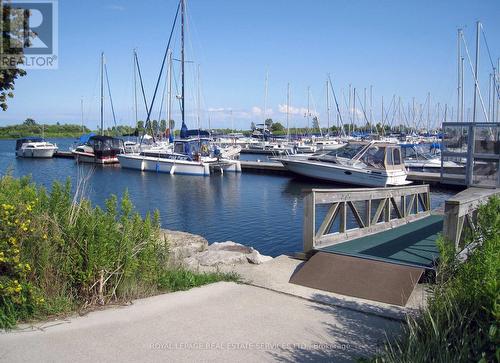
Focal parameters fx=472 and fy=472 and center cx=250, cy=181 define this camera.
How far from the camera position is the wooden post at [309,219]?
24.8 feet

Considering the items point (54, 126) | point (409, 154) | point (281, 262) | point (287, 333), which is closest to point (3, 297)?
point (287, 333)

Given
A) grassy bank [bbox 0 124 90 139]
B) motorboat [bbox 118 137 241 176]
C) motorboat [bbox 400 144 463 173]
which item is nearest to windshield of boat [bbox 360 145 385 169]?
motorboat [bbox 400 144 463 173]

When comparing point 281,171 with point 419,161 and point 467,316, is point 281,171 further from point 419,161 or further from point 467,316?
point 467,316

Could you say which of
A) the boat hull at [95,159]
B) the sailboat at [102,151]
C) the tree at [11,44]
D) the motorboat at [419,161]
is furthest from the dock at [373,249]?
the sailboat at [102,151]

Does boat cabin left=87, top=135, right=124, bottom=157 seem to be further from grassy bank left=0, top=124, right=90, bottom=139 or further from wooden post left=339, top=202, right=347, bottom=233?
grassy bank left=0, top=124, right=90, bottom=139

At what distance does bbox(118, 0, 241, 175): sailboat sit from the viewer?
1626 inches

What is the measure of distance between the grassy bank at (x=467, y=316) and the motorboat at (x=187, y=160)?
36744 millimetres

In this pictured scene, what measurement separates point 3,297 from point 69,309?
709mm

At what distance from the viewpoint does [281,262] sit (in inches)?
306

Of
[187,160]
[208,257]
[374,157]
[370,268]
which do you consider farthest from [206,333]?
[187,160]

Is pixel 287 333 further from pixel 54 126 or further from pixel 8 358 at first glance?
pixel 54 126

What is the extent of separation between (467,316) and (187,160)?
39.3m

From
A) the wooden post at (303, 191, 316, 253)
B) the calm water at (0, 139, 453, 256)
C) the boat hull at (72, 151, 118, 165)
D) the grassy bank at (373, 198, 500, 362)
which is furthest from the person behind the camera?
the boat hull at (72, 151, 118, 165)

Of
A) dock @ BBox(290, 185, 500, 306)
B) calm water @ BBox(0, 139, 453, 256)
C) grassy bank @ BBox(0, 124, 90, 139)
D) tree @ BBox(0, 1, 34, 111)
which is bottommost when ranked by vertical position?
calm water @ BBox(0, 139, 453, 256)
